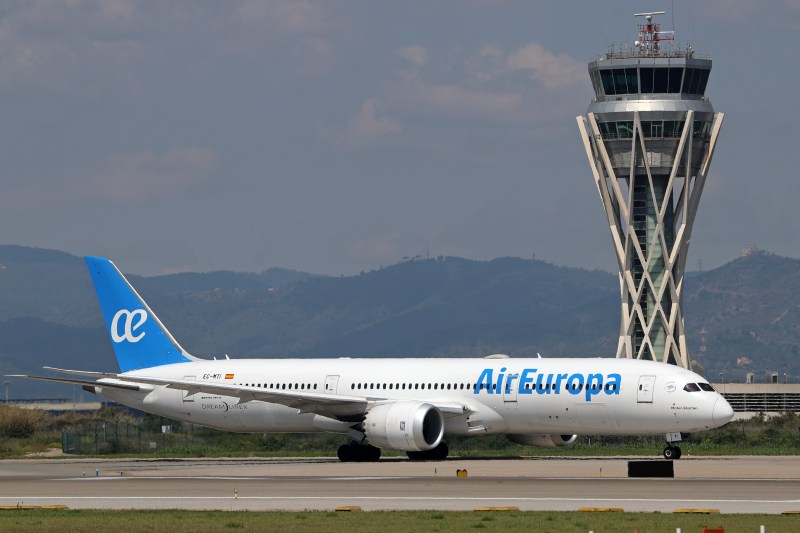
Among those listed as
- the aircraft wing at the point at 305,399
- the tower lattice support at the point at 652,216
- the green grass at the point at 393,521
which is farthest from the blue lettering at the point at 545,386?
the tower lattice support at the point at 652,216

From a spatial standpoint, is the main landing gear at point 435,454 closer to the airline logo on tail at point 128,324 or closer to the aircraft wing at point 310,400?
the aircraft wing at point 310,400

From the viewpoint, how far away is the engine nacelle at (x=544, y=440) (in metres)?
66.9

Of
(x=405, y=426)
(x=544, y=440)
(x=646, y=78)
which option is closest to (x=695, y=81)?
(x=646, y=78)

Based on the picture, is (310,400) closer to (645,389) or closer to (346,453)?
(346,453)

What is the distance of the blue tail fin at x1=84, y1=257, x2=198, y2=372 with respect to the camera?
74062 mm

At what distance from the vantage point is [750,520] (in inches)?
1457

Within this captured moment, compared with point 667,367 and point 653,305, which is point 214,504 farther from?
point 653,305

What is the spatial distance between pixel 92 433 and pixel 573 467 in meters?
30.1

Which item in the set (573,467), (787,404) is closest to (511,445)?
(573,467)

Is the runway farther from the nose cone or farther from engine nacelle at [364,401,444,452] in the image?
the nose cone

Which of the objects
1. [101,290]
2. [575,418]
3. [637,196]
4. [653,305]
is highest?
[637,196]

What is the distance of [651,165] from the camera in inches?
5413

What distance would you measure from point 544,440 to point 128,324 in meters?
19.7

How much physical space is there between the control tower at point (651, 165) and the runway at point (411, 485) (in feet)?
235
